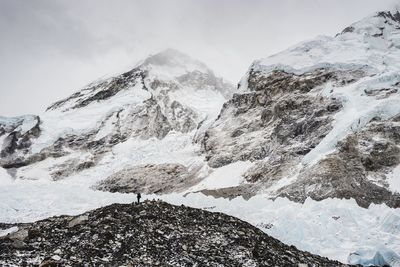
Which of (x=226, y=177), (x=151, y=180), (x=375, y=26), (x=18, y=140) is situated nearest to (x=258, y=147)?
(x=226, y=177)

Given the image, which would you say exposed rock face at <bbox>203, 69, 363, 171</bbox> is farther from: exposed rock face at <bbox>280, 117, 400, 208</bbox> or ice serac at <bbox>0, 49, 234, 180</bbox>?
ice serac at <bbox>0, 49, 234, 180</bbox>

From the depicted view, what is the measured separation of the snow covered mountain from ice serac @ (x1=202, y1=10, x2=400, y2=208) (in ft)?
0.66

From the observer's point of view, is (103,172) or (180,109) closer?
(103,172)

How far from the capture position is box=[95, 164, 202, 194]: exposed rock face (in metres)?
61.6

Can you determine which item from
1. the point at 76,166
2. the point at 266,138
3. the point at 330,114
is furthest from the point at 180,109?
the point at 330,114

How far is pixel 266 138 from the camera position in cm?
6253

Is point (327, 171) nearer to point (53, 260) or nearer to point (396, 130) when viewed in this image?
point (396, 130)

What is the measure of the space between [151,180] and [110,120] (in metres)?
37.1

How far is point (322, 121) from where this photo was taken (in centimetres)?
5412

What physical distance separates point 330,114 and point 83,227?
45517 millimetres

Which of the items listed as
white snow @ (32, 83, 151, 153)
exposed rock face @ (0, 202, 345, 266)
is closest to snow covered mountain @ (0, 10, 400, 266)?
white snow @ (32, 83, 151, 153)

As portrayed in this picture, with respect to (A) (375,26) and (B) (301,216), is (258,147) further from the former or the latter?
(A) (375,26)

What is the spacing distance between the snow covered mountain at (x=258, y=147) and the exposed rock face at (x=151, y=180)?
0.34m

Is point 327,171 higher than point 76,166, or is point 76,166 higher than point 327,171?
point 76,166
